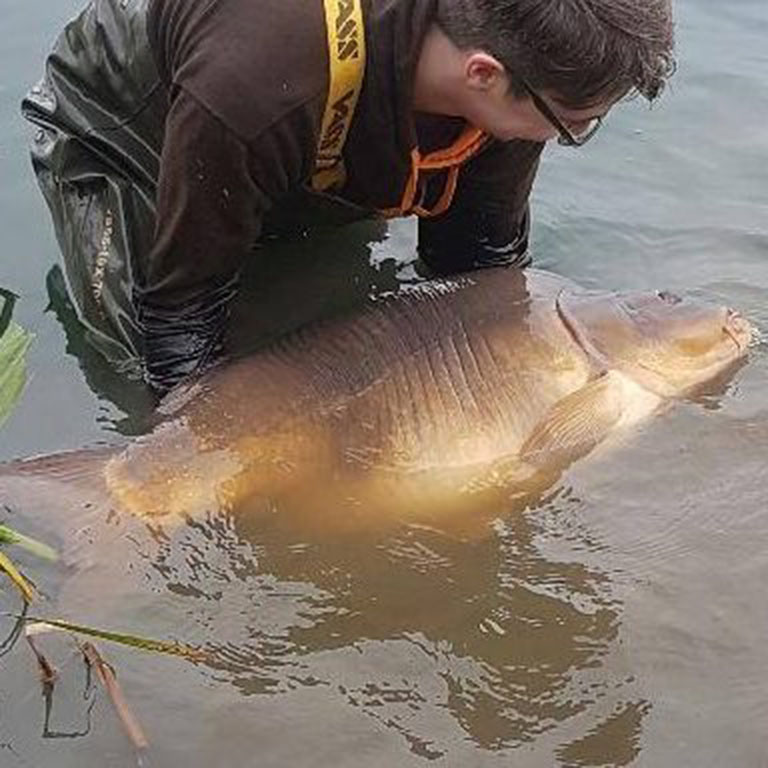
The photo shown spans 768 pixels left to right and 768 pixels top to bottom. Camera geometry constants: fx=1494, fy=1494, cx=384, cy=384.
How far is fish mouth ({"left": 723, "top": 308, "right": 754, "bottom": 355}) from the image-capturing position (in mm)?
4309

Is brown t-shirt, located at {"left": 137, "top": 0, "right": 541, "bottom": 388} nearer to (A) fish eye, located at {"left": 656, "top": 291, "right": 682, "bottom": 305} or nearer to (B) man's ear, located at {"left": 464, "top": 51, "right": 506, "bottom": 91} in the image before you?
(B) man's ear, located at {"left": 464, "top": 51, "right": 506, "bottom": 91}

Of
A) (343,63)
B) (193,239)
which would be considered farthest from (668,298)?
(193,239)

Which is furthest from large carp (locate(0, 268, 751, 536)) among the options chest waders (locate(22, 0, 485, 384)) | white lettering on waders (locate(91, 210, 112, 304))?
white lettering on waders (locate(91, 210, 112, 304))

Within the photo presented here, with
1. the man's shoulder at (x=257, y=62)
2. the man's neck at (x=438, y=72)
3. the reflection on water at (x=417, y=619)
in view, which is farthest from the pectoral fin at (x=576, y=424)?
the man's shoulder at (x=257, y=62)

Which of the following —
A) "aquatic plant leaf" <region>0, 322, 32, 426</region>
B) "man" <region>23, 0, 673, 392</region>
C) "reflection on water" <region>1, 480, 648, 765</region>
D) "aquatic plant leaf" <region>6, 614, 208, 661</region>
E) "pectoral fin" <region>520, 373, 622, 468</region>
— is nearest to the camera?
"aquatic plant leaf" <region>6, 614, 208, 661</region>

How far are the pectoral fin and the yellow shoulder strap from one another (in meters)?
0.92

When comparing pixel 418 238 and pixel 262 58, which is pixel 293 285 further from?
pixel 262 58

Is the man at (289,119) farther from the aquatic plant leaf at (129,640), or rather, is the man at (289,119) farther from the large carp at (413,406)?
the aquatic plant leaf at (129,640)

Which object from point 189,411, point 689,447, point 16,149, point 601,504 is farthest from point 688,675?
point 16,149

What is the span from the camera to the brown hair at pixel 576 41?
10.7 ft

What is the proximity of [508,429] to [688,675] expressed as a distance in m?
0.88

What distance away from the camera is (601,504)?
3.81 m

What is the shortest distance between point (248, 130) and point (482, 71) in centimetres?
56

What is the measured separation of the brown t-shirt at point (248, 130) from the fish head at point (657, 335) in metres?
0.50
